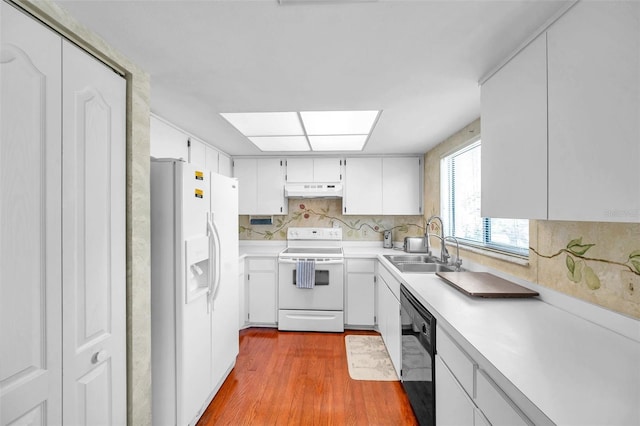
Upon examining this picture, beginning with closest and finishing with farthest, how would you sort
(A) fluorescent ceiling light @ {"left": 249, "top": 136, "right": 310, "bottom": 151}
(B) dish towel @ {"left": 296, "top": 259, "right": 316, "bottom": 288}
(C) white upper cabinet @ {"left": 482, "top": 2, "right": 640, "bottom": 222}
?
(C) white upper cabinet @ {"left": 482, "top": 2, "right": 640, "bottom": 222} < (A) fluorescent ceiling light @ {"left": 249, "top": 136, "right": 310, "bottom": 151} < (B) dish towel @ {"left": 296, "top": 259, "right": 316, "bottom": 288}

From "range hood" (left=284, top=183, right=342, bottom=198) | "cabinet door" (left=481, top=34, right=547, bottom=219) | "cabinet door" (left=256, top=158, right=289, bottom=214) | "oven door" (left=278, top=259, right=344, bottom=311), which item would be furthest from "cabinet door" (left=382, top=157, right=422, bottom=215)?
"cabinet door" (left=481, top=34, right=547, bottom=219)

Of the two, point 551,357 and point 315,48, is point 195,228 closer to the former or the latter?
point 315,48

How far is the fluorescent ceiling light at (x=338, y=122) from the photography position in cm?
211

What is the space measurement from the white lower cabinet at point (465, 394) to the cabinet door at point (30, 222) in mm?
1525

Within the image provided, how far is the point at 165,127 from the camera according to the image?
2.22 m

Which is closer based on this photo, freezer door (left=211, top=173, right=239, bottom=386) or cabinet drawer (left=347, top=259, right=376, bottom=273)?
freezer door (left=211, top=173, right=239, bottom=386)

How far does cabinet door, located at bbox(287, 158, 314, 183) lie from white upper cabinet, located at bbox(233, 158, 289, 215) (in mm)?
136

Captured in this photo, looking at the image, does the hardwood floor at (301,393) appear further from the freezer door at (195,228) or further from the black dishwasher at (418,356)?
the freezer door at (195,228)

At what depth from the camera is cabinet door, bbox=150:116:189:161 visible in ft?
6.79

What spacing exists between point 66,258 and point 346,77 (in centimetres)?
153

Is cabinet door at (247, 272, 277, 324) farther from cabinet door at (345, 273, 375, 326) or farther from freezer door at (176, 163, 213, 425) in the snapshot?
freezer door at (176, 163, 213, 425)

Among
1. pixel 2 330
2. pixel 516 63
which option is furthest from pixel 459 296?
pixel 2 330

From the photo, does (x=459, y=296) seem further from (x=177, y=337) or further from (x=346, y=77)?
(x=177, y=337)

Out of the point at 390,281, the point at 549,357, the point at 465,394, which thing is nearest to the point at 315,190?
the point at 390,281
